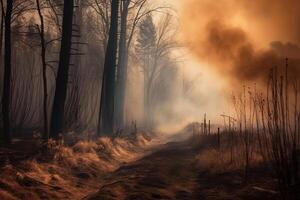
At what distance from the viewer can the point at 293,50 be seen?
22.9m

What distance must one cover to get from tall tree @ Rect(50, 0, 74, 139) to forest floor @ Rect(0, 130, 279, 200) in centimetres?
122

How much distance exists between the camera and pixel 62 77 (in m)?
17.1

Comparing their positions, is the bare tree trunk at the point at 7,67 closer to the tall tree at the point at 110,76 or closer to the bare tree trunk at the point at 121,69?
the tall tree at the point at 110,76

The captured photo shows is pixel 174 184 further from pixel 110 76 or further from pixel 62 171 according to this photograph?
pixel 110 76

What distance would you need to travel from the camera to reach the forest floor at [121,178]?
9.96 metres

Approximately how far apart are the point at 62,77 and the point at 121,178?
596 cm

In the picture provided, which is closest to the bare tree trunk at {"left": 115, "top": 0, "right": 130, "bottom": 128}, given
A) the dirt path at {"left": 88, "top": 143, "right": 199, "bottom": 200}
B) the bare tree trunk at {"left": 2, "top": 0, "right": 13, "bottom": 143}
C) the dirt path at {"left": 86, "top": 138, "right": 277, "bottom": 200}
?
the bare tree trunk at {"left": 2, "top": 0, "right": 13, "bottom": 143}

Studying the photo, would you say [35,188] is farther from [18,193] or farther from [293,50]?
[293,50]

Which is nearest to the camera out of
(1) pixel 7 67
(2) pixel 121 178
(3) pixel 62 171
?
(2) pixel 121 178

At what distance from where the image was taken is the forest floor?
32.7 feet

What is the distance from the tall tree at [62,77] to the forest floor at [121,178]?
122 cm

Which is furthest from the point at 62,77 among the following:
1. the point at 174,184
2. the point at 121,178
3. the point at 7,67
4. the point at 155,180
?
the point at 174,184

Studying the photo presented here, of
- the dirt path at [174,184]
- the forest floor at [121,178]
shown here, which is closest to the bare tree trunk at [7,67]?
the forest floor at [121,178]

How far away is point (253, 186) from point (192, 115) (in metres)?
60.1
